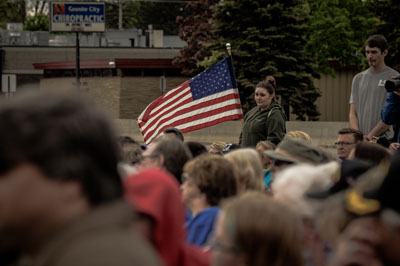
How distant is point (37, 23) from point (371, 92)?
7425cm

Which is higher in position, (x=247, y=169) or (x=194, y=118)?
(x=247, y=169)

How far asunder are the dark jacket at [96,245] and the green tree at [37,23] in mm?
77887

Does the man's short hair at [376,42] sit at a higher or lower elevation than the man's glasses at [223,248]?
higher

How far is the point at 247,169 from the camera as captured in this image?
536 centimetres

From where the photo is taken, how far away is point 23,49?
5397cm

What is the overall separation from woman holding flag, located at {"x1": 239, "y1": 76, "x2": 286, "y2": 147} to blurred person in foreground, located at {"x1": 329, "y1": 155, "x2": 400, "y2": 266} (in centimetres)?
670

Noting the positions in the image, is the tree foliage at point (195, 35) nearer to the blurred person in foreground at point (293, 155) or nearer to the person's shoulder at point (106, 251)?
the blurred person in foreground at point (293, 155)

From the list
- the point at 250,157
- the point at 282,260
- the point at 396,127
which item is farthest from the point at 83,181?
the point at 396,127

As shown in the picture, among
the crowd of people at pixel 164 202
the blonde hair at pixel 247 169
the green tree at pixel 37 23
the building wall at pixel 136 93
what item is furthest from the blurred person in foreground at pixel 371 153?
the green tree at pixel 37 23

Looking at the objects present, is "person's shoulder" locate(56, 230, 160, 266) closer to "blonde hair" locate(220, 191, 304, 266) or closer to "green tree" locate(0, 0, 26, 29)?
"blonde hair" locate(220, 191, 304, 266)

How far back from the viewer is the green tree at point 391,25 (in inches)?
1471

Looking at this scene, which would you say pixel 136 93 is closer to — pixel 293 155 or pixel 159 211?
pixel 293 155

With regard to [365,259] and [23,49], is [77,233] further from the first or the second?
[23,49]

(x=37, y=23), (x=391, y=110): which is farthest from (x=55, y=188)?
(x=37, y=23)
